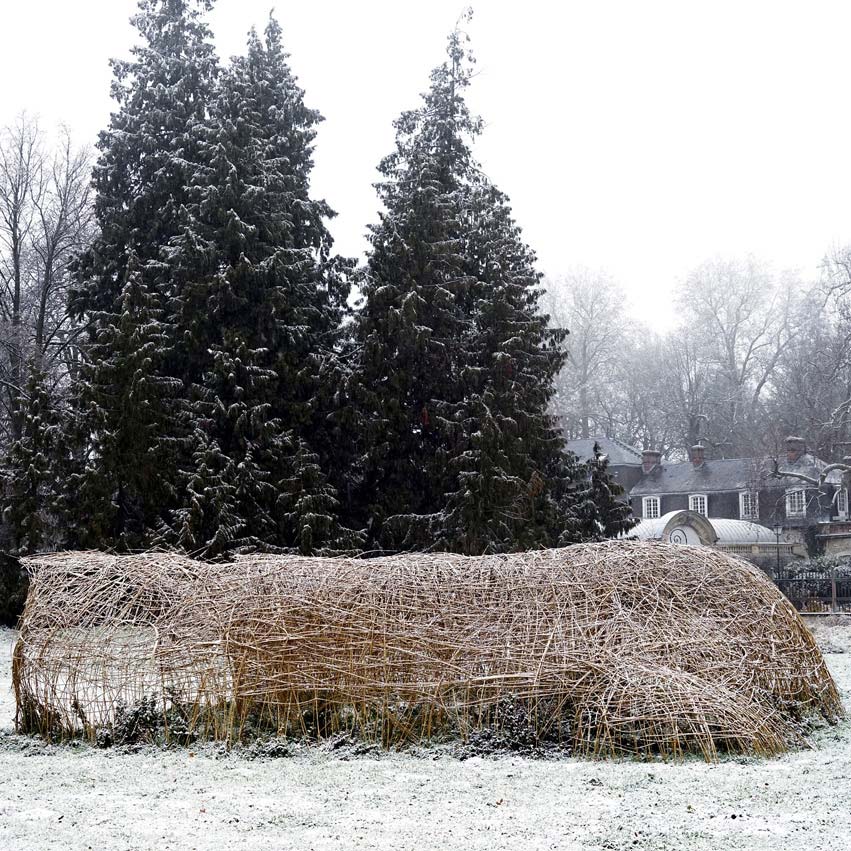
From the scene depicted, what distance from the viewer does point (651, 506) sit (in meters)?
51.1

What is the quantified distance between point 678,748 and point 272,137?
21.3 metres

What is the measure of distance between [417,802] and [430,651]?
1965mm

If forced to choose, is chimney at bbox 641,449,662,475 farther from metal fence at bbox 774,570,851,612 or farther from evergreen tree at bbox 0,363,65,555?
evergreen tree at bbox 0,363,65,555

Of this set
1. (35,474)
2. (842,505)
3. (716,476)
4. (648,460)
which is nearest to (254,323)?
(35,474)

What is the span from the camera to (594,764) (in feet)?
25.3

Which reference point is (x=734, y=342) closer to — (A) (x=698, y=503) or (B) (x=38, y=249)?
(A) (x=698, y=503)

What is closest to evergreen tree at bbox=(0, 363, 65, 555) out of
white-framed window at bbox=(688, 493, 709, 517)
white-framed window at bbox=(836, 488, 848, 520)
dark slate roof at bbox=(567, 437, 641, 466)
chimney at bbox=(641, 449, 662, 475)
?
dark slate roof at bbox=(567, 437, 641, 466)

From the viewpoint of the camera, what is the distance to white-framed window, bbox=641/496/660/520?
50.8 metres

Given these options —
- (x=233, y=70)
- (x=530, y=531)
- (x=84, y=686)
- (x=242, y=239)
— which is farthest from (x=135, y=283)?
(x=84, y=686)

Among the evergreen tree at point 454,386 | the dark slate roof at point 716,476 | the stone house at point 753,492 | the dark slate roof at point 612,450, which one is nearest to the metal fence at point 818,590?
the evergreen tree at point 454,386

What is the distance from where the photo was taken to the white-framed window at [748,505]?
47.1m

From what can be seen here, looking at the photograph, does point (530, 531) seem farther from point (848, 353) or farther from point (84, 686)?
point (848, 353)

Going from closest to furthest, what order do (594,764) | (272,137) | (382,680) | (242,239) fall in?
(594,764), (382,680), (242,239), (272,137)

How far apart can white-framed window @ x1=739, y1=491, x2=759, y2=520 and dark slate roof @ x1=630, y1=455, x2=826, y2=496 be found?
525 mm
